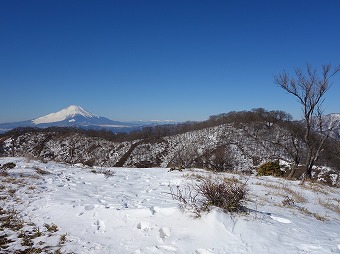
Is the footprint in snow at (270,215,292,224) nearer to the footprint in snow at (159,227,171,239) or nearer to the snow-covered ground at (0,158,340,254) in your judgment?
the snow-covered ground at (0,158,340,254)

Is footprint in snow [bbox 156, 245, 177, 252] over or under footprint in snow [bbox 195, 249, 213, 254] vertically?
under

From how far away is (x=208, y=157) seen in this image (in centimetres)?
7256

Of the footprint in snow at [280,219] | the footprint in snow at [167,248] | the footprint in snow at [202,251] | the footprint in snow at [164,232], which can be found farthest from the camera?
the footprint in snow at [280,219]

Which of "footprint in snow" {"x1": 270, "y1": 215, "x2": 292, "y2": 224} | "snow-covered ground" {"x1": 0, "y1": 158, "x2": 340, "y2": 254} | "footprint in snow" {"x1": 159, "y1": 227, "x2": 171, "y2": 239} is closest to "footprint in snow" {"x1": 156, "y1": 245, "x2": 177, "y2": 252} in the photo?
"snow-covered ground" {"x1": 0, "y1": 158, "x2": 340, "y2": 254}

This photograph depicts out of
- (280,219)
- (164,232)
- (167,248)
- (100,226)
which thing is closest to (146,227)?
(164,232)

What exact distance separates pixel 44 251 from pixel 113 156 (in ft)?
317

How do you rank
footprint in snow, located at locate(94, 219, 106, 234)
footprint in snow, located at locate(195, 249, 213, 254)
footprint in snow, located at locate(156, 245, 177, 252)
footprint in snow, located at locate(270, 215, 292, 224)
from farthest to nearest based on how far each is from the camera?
footprint in snow, located at locate(270, 215, 292, 224)
footprint in snow, located at locate(94, 219, 106, 234)
footprint in snow, located at locate(156, 245, 177, 252)
footprint in snow, located at locate(195, 249, 213, 254)

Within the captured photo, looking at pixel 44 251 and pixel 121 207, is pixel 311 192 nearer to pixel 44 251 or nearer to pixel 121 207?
pixel 121 207

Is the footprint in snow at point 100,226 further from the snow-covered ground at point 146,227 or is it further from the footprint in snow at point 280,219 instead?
→ the footprint in snow at point 280,219

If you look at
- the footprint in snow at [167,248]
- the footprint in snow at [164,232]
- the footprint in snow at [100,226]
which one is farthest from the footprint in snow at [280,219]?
the footprint in snow at [100,226]

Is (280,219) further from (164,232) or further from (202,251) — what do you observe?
(164,232)

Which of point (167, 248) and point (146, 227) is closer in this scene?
point (167, 248)

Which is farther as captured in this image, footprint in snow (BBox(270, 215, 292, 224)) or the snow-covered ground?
footprint in snow (BBox(270, 215, 292, 224))

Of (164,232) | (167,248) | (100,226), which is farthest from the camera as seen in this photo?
(100,226)
